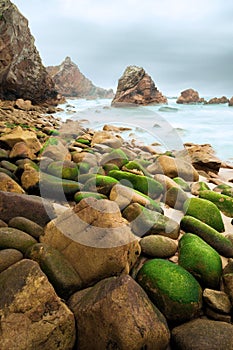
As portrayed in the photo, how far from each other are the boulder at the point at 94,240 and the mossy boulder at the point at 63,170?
135cm

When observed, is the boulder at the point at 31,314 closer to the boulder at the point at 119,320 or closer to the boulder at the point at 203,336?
the boulder at the point at 119,320

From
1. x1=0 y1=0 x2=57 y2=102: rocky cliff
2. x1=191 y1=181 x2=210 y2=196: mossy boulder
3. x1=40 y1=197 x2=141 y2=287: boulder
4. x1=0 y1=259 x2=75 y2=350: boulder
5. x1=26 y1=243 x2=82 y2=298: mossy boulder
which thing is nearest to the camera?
x1=0 y1=259 x2=75 y2=350: boulder

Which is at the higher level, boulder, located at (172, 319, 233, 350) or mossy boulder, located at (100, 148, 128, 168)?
mossy boulder, located at (100, 148, 128, 168)

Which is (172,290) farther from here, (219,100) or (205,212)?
(219,100)

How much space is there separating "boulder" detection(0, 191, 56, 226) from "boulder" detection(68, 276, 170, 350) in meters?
0.91

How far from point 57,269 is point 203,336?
1000 millimetres

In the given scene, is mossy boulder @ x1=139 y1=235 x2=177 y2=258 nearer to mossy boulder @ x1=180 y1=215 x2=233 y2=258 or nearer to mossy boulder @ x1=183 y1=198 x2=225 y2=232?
mossy boulder @ x1=180 y1=215 x2=233 y2=258

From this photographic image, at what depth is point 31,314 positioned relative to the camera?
1438mm

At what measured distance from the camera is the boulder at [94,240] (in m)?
1.88

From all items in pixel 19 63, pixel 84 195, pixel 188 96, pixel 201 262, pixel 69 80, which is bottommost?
pixel 201 262

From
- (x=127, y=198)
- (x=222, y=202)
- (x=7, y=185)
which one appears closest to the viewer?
(x=7, y=185)

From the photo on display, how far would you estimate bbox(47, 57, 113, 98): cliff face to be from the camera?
6731cm

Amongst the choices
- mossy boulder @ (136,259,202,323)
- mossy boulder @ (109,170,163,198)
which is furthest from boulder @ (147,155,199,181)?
mossy boulder @ (136,259,202,323)

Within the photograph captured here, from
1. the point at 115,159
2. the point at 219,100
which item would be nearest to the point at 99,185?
the point at 115,159
